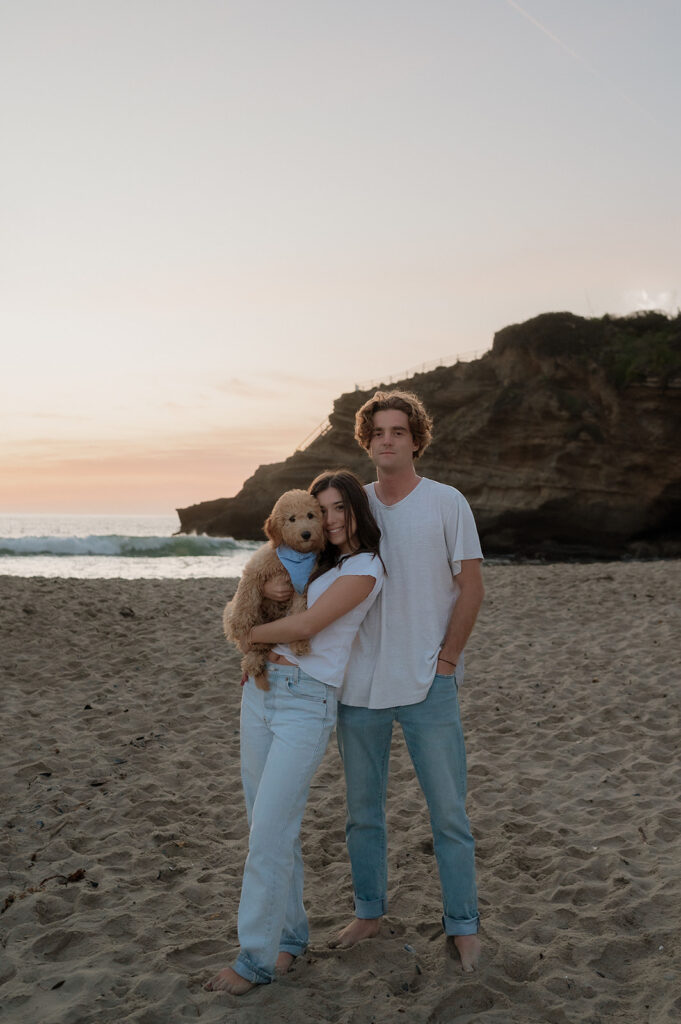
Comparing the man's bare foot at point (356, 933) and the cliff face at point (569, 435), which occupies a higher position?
the cliff face at point (569, 435)

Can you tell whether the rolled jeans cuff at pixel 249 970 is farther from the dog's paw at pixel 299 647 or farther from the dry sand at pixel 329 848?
the dog's paw at pixel 299 647

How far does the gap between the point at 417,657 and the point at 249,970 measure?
1282 mm

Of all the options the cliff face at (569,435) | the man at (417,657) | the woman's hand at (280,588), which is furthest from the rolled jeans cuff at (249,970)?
the cliff face at (569,435)

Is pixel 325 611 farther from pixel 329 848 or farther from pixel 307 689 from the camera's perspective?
pixel 329 848

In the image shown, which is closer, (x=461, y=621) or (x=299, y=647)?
(x=299, y=647)

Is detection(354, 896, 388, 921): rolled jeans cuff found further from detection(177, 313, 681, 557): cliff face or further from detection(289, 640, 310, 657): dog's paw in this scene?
detection(177, 313, 681, 557): cliff face

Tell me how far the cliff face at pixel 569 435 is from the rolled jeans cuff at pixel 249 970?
2857 cm

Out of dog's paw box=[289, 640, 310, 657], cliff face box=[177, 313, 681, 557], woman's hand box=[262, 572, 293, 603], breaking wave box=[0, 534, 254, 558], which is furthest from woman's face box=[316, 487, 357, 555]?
cliff face box=[177, 313, 681, 557]

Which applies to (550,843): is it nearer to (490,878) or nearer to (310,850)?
(490,878)

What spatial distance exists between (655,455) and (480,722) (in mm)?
25486

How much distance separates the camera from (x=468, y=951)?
3.07 metres

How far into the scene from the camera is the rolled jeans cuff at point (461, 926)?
3057mm

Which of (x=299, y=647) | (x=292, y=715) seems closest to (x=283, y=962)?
(x=292, y=715)

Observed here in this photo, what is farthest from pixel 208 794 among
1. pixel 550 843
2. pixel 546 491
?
pixel 546 491
